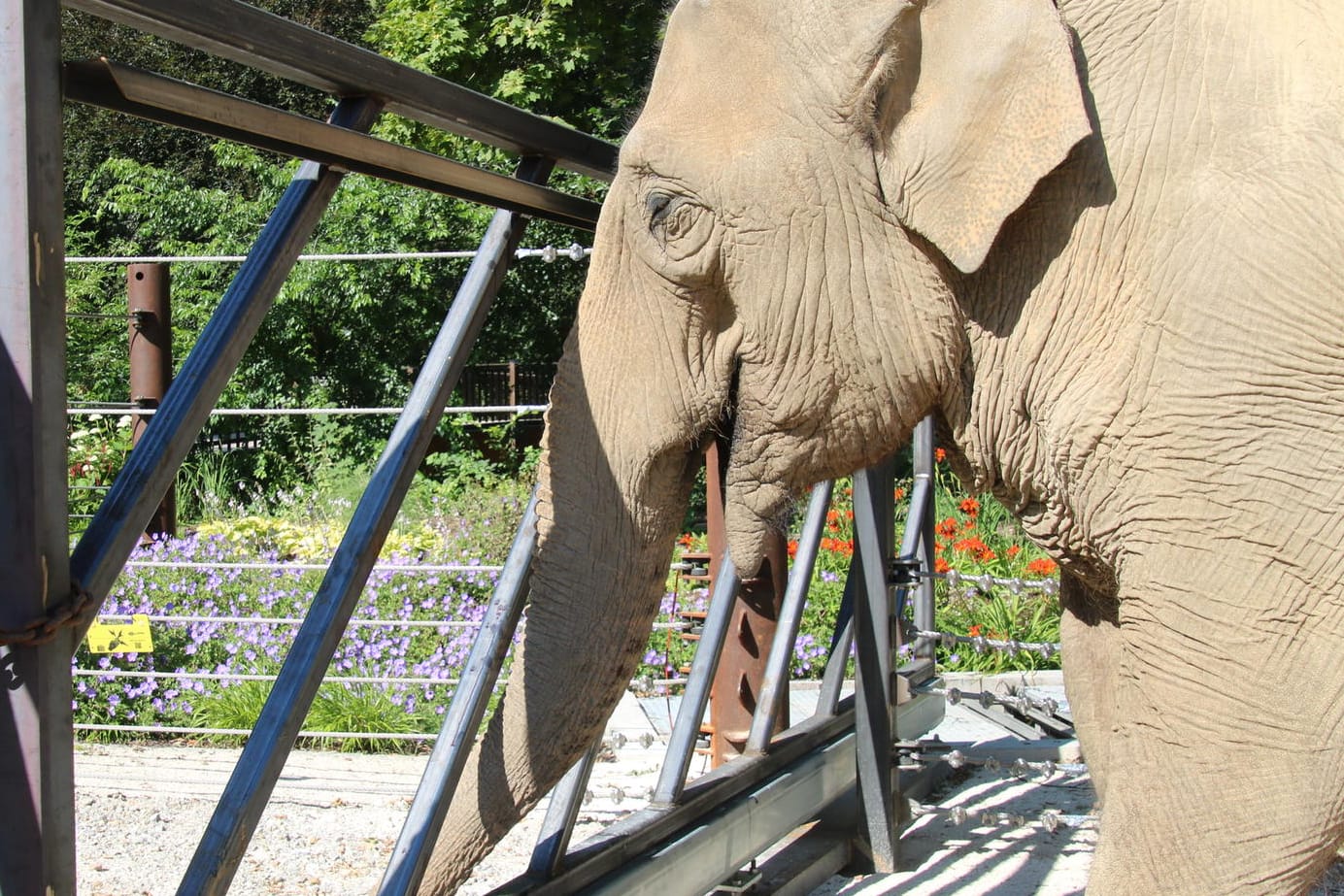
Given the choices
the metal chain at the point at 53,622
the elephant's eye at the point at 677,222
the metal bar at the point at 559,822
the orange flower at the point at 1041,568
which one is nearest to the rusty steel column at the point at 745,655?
the metal bar at the point at 559,822

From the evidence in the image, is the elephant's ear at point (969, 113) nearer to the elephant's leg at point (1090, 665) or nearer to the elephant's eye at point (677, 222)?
the elephant's eye at point (677, 222)

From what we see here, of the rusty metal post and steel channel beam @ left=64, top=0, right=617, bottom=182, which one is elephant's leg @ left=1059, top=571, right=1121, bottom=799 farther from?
the rusty metal post

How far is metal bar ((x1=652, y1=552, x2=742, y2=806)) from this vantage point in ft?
10.0

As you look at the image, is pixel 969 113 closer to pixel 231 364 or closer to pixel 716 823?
pixel 231 364

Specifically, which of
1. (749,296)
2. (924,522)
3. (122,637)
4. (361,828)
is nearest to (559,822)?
(749,296)

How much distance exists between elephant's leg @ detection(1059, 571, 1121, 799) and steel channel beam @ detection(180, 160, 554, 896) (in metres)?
1.31

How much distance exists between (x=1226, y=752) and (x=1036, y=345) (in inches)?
25.4

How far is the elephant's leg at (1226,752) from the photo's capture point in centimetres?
180

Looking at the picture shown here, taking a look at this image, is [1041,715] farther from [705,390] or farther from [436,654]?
[705,390]

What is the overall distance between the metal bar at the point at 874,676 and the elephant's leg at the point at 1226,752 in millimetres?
2356

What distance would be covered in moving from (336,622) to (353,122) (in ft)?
2.17

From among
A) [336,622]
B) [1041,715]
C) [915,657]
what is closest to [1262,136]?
[336,622]

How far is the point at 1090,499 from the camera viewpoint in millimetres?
A: 1995

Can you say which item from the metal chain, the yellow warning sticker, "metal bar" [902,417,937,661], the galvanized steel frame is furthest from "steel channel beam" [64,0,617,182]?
the yellow warning sticker
